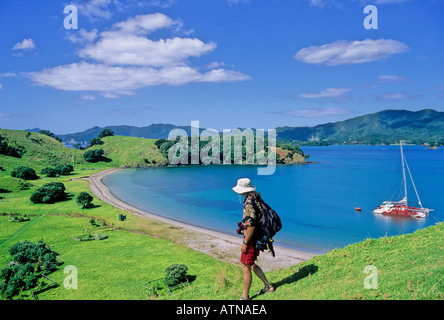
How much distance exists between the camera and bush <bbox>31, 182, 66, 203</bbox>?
1700 inches

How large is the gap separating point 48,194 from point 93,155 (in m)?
66.9

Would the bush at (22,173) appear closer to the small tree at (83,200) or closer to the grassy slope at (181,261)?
the grassy slope at (181,261)

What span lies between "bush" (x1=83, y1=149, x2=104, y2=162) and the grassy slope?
61.4 metres

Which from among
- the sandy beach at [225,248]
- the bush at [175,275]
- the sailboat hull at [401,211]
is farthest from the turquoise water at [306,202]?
the bush at [175,275]

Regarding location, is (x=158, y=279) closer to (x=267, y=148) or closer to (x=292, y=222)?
(x=292, y=222)

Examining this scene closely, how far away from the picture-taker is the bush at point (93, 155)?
348 feet

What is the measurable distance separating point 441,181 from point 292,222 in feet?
199

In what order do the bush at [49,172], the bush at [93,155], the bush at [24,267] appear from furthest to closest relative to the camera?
the bush at [93,155] → the bush at [49,172] → the bush at [24,267]

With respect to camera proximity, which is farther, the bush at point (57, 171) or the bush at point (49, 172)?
the bush at point (57, 171)

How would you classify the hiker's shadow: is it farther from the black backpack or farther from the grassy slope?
the black backpack

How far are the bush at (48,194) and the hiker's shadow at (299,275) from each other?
45507mm

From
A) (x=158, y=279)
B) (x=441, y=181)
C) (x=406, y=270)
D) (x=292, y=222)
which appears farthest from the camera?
(x=441, y=181)
